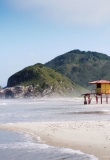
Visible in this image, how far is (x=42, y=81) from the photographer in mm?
177625

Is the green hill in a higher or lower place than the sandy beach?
higher

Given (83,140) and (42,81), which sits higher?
(42,81)

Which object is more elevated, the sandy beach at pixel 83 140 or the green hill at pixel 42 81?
the green hill at pixel 42 81

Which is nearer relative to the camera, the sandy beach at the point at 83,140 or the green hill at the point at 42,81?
the sandy beach at the point at 83,140

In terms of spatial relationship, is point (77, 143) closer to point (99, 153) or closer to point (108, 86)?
point (99, 153)

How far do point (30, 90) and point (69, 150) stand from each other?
157 metres

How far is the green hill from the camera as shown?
173 metres

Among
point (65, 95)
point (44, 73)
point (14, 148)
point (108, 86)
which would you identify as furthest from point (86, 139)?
point (44, 73)

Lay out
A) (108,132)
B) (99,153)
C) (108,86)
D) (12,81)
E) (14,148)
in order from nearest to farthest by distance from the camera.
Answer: (99,153) → (14,148) → (108,132) → (108,86) → (12,81)

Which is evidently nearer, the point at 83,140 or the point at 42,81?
the point at 83,140

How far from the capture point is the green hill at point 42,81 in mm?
172750

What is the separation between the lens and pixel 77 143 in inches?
715

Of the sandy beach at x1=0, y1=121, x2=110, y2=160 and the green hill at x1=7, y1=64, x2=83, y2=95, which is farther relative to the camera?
the green hill at x1=7, y1=64, x2=83, y2=95

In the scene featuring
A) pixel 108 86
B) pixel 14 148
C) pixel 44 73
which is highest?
pixel 44 73
